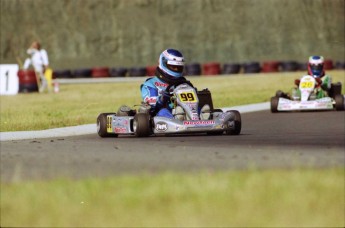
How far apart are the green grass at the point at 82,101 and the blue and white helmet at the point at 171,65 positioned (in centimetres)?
288

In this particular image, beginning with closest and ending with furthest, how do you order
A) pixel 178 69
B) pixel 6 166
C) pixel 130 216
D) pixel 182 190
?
pixel 130 216
pixel 182 190
pixel 6 166
pixel 178 69

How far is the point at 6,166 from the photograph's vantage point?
10.6 meters

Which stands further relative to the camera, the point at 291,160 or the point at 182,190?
the point at 291,160

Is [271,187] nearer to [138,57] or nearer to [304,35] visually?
[138,57]

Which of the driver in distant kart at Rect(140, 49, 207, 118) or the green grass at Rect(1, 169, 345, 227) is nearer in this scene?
the green grass at Rect(1, 169, 345, 227)

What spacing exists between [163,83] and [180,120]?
2.52 feet

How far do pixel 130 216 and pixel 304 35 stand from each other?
60.5 m

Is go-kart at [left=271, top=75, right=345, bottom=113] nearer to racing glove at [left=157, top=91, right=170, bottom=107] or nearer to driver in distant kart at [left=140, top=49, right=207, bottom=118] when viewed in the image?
driver in distant kart at [left=140, top=49, right=207, bottom=118]

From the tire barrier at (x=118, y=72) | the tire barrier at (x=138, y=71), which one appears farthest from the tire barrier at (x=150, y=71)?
the tire barrier at (x=118, y=72)

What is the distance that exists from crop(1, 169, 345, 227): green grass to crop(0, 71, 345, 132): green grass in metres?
8.61

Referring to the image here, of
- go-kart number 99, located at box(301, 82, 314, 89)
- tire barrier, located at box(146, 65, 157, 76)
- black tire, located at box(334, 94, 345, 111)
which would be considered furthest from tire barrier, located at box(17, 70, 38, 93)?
tire barrier, located at box(146, 65, 157, 76)

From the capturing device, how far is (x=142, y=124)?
14.6 meters

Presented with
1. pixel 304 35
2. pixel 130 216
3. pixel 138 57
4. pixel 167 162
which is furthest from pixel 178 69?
pixel 304 35

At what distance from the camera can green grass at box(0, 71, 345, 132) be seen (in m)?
18.7
